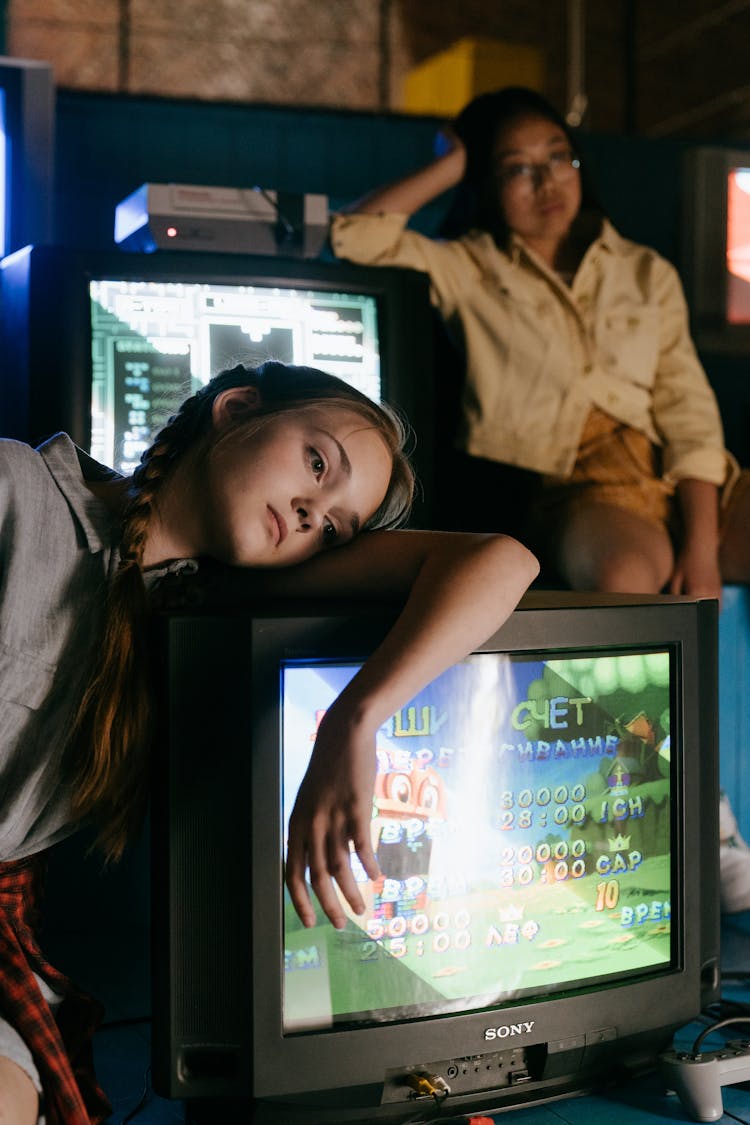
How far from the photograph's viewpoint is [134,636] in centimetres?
101

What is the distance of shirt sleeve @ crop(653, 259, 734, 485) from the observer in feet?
6.53

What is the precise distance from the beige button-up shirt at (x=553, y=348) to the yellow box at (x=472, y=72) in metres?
2.61

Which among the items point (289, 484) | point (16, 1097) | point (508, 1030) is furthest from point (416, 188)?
point (16, 1097)

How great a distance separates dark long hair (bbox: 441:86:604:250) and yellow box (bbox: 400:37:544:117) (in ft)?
7.96

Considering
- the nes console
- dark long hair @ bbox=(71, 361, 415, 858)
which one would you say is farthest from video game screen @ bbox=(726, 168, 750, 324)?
dark long hair @ bbox=(71, 361, 415, 858)

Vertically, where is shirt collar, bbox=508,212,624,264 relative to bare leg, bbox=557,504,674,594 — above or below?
above

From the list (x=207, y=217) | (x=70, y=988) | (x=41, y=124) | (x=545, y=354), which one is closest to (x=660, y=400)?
(x=545, y=354)

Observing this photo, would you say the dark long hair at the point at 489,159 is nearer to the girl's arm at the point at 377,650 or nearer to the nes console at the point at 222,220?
the nes console at the point at 222,220

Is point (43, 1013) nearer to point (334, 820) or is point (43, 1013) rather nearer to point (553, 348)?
point (334, 820)

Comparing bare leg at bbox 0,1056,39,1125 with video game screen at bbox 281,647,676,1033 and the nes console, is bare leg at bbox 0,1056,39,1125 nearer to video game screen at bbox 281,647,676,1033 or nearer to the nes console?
video game screen at bbox 281,647,676,1033

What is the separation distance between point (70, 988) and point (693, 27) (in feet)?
17.7

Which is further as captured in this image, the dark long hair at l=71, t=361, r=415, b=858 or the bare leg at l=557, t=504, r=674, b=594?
the bare leg at l=557, t=504, r=674, b=594

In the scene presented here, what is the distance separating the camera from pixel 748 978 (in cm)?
149

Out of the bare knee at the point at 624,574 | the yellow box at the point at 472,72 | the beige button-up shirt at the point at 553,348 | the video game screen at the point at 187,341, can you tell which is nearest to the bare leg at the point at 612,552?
the bare knee at the point at 624,574
